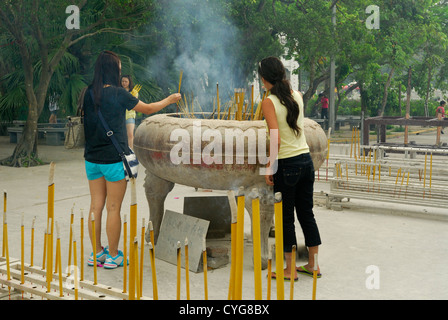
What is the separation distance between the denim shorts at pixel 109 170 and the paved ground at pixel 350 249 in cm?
69

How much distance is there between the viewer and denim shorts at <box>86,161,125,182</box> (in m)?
4.12

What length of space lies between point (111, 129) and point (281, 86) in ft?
4.12

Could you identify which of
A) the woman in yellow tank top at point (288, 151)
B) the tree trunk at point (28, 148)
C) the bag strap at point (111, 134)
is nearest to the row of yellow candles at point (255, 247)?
the woman in yellow tank top at point (288, 151)

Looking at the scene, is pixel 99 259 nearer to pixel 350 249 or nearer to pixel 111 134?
pixel 111 134

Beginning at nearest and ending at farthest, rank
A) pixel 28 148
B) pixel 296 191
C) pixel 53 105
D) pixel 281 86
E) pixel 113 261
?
pixel 281 86, pixel 296 191, pixel 113 261, pixel 28 148, pixel 53 105

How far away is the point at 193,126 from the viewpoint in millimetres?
4270

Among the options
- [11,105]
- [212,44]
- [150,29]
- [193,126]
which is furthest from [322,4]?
[193,126]

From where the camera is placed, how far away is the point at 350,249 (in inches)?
189

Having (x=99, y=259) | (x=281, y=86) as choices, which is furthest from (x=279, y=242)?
(x=99, y=259)

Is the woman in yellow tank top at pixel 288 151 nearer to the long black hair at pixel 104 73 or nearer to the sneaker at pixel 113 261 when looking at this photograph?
the long black hair at pixel 104 73

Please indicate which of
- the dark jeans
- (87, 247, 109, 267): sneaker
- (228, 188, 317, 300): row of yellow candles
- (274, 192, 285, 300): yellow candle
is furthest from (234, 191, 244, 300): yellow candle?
(87, 247, 109, 267): sneaker
